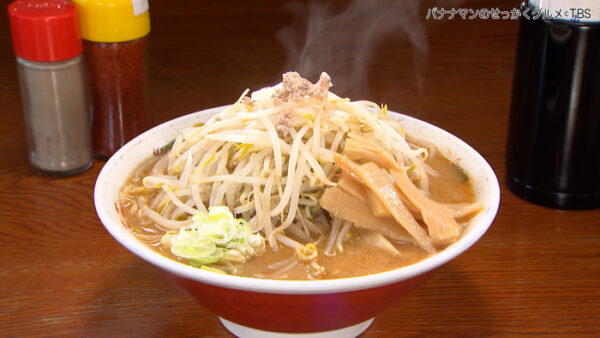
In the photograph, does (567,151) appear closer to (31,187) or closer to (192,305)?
(192,305)

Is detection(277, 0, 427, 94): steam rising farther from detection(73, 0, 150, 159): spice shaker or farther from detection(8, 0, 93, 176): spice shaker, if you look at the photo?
detection(8, 0, 93, 176): spice shaker

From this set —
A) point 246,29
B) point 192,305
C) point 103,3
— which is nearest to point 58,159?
point 103,3

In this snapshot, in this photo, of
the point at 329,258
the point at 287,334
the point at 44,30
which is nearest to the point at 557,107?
the point at 329,258

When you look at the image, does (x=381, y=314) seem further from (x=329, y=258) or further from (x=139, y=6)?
(x=139, y=6)

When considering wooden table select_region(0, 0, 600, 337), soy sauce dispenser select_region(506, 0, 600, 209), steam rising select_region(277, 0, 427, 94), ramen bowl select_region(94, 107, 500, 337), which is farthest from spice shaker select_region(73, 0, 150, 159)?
soy sauce dispenser select_region(506, 0, 600, 209)

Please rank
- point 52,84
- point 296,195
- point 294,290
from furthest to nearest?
point 52,84
point 296,195
point 294,290

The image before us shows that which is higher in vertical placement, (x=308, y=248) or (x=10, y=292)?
(x=308, y=248)

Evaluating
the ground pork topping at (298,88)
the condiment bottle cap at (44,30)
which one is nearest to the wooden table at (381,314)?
the condiment bottle cap at (44,30)
